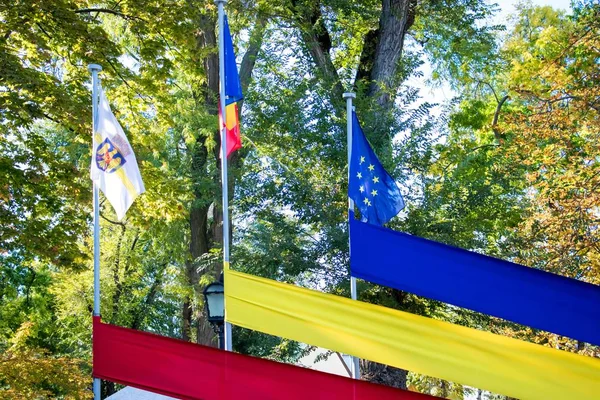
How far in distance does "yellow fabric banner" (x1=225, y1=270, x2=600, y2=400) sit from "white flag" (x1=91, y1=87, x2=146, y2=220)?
2.13 meters

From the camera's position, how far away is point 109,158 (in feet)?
37.4

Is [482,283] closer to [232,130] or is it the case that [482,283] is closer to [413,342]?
[413,342]

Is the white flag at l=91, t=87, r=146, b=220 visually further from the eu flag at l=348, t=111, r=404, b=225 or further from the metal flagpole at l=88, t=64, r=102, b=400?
the eu flag at l=348, t=111, r=404, b=225

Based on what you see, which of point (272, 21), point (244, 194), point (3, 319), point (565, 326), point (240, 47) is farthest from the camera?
point (3, 319)

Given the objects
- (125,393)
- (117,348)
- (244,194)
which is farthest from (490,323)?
(117,348)

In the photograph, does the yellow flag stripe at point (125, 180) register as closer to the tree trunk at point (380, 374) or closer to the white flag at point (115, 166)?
the white flag at point (115, 166)

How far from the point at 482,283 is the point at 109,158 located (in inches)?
184

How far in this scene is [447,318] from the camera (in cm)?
1759

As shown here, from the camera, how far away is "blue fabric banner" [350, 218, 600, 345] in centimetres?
959

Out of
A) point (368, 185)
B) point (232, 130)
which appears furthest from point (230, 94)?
point (368, 185)

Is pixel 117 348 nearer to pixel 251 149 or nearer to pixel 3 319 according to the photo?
pixel 251 149

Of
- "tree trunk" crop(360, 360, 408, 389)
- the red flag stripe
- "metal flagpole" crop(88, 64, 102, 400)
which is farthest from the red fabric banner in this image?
"tree trunk" crop(360, 360, 408, 389)

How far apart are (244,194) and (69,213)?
132 inches

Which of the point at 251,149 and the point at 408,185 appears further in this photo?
the point at 251,149
